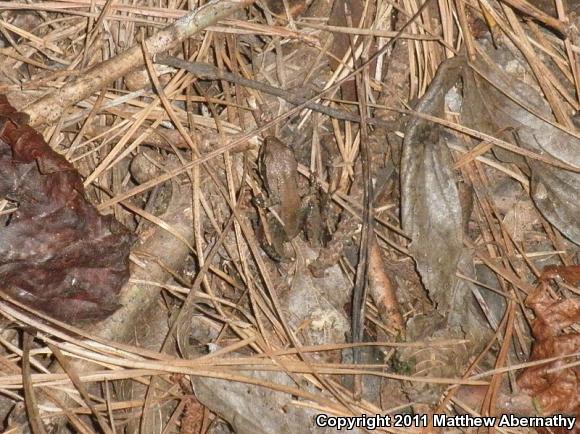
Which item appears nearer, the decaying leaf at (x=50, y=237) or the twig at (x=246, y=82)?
the decaying leaf at (x=50, y=237)

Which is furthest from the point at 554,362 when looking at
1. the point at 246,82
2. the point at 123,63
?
→ the point at 123,63

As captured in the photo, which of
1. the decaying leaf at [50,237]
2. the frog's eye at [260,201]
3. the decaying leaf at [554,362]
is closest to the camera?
the decaying leaf at [50,237]

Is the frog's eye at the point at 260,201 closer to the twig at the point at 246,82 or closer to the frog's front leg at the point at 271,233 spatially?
the frog's front leg at the point at 271,233

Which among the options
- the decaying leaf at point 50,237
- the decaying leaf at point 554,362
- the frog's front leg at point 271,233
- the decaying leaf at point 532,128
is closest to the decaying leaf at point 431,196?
the decaying leaf at point 532,128

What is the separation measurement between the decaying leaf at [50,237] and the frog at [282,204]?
569 mm

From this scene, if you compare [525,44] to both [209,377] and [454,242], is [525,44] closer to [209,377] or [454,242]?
[454,242]

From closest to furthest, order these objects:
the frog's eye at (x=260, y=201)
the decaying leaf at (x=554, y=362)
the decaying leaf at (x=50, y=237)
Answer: the decaying leaf at (x=50, y=237) < the decaying leaf at (x=554, y=362) < the frog's eye at (x=260, y=201)

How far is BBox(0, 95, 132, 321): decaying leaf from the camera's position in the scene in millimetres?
2084

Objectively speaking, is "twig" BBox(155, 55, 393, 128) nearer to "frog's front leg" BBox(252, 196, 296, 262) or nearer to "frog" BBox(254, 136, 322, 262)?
"frog" BBox(254, 136, 322, 262)

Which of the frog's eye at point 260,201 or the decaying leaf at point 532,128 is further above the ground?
the decaying leaf at point 532,128

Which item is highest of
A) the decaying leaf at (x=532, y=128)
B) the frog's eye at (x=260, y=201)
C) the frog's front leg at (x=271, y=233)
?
the decaying leaf at (x=532, y=128)

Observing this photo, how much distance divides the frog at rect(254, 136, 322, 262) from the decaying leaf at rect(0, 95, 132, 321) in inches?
22.4

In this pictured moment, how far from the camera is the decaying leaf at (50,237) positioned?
2.08m

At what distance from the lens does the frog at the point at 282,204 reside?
2320 mm
